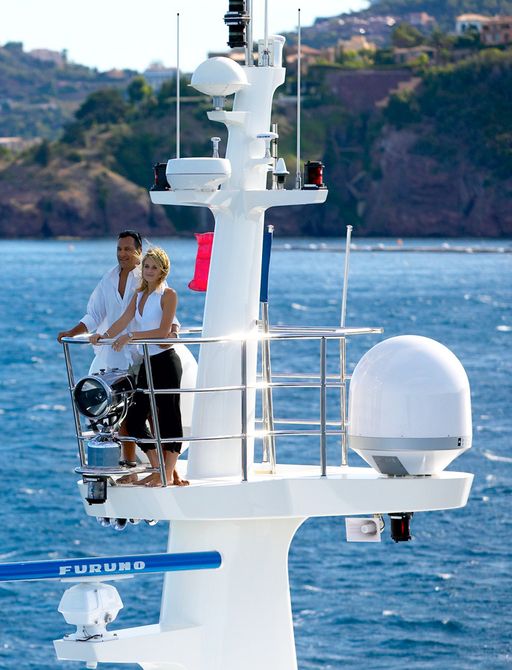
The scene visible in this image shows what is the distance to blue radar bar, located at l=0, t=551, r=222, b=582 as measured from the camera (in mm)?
7688

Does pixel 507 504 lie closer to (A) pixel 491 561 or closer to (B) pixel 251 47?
(A) pixel 491 561

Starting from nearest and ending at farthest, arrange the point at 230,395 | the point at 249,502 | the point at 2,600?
the point at 249,502, the point at 230,395, the point at 2,600

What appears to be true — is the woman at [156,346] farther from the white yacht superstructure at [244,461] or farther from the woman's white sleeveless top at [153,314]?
the white yacht superstructure at [244,461]

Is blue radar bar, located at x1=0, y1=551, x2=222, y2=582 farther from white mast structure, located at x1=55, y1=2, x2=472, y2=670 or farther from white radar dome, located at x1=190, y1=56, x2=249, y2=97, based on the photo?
white radar dome, located at x1=190, y1=56, x2=249, y2=97

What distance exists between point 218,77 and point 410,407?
6.48 feet

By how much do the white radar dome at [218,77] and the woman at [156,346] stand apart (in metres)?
0.90

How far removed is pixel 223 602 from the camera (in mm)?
8828

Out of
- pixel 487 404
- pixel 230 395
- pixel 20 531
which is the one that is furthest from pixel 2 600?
pixel 487 404

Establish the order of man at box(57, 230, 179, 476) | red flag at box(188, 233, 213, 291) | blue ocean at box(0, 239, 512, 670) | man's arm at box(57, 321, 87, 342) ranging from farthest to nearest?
blue ocean at box(0, 239, 512, 670), red flag at box(188, 233, 213, 291), man at box(57, 230, 179, 476), man's arm at box(57, 321, 87, 342)

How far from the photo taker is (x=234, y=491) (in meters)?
8.54

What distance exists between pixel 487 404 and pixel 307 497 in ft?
180

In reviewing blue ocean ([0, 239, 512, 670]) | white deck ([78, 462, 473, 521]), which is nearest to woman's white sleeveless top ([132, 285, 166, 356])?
white deck ([78, 462, 473, 521])

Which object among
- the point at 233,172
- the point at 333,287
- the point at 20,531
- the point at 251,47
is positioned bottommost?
the point at 333,287

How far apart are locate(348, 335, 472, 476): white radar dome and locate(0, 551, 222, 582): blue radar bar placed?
1116mm
